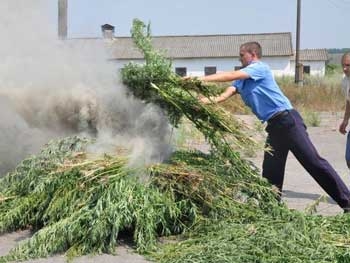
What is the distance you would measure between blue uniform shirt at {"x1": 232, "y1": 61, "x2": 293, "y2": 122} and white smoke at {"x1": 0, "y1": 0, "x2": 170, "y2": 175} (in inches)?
44.5

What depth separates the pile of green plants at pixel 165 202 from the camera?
14.8ft

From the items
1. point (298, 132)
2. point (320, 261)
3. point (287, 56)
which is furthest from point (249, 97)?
point (287, 56)

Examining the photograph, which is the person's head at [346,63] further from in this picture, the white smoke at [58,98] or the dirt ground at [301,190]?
the white smoke at [58,98]

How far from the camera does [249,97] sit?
20.0ft

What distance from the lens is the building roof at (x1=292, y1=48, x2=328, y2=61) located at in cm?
7469

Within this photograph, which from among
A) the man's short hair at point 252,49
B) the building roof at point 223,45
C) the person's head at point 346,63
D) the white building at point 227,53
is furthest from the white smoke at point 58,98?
the building roof at point 223,45

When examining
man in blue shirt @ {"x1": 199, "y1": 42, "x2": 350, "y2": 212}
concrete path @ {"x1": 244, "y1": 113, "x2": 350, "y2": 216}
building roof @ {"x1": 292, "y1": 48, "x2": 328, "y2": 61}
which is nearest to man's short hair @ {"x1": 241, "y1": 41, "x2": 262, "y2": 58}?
man in blue shirt @ {"x1": 199, "y1": 42, "x2": 350, "y2": 212}

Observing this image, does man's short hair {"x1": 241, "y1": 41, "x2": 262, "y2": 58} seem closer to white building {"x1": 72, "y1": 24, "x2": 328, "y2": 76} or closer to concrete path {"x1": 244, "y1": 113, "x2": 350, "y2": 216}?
concrete path {"x1": 244, "y1": 113, "x2": 350, "y2": 216}

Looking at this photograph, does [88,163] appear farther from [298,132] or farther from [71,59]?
[298,132]

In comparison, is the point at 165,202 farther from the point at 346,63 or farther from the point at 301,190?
the point at 301,190

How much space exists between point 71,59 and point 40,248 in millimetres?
2257

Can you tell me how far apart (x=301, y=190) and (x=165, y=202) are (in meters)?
3.58

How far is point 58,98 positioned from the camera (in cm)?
591

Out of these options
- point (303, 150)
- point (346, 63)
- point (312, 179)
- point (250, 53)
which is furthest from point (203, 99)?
point (312, 179)
